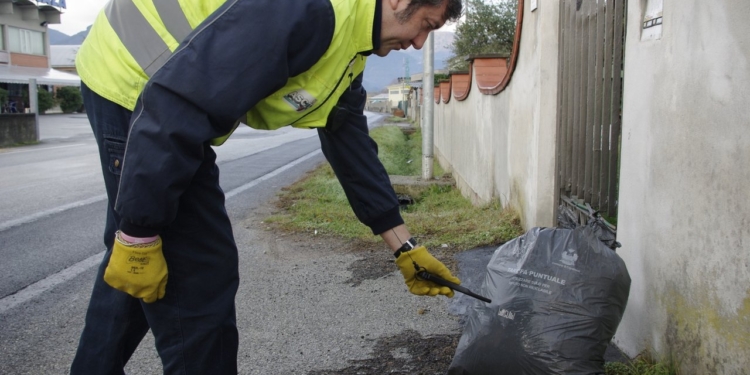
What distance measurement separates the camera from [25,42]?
139 feet

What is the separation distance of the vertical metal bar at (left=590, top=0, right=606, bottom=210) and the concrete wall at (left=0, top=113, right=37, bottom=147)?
17.2m

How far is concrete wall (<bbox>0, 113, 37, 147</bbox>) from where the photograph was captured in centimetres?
1734

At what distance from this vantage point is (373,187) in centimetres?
232

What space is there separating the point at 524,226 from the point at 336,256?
54.0 inches

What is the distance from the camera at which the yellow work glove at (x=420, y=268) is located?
2387mm

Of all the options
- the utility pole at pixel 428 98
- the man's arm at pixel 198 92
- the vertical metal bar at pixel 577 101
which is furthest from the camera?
the utility pole at pixel 428 98

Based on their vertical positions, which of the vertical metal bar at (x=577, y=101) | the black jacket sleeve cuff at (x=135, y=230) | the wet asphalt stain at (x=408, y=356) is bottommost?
the wet asphalt stain at (x=408, y=356)

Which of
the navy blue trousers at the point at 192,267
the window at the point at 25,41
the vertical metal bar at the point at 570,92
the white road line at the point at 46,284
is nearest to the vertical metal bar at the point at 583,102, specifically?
the vertical metal bar at the point at 570,92

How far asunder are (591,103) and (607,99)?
0.21 metres

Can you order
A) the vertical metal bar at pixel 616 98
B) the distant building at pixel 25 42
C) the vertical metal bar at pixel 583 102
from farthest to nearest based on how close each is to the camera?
Result: the distant building at pixel 25 42 → the vertical metal bar at pixel 583 102 → the vertical metal bar at pixel 616 98

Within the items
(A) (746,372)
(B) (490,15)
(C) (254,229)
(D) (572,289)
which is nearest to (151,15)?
(D) (572,289)

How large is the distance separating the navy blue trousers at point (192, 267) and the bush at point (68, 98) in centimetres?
4735

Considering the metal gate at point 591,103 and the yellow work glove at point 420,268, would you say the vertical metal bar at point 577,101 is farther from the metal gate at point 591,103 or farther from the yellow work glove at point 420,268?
Result: the yellow work glove at point 420,268

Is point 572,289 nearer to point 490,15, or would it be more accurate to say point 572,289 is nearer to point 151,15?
point 151,15
